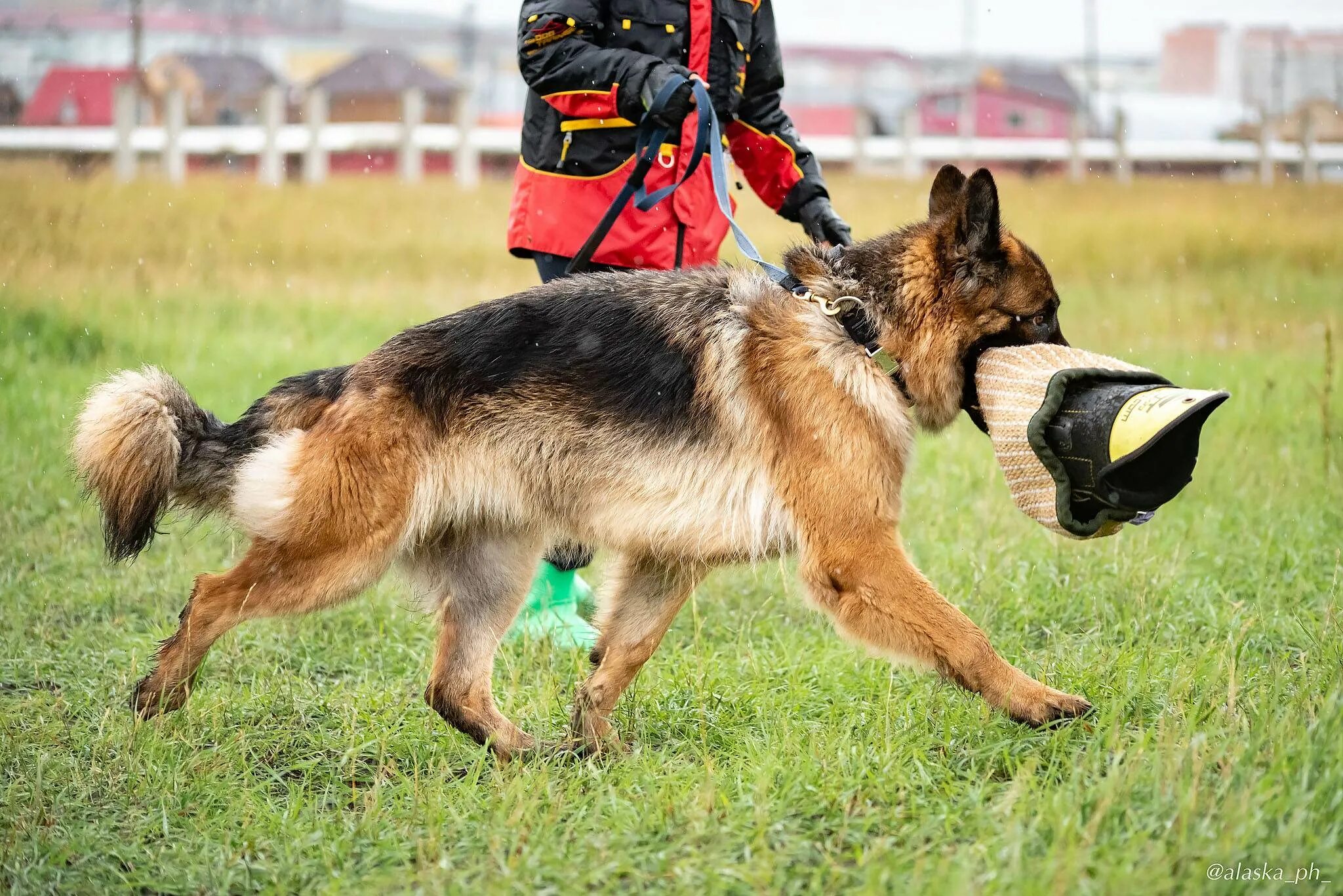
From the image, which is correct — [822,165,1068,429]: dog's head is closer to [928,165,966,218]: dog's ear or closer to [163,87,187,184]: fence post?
[928,165,966,218]: dog's ear

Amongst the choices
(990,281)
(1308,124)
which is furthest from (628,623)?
(1308,124)

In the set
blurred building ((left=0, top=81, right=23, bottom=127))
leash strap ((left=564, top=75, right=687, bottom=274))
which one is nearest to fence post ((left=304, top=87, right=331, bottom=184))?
Answer: blurred building ((left=0, top=81, right=23, bottom=127))

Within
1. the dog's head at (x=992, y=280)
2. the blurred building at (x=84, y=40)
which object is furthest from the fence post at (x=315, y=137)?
the dog's head at (x=992, y=280)

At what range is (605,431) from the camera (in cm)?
363

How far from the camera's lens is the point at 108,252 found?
11.5m

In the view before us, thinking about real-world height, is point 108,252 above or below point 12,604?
above

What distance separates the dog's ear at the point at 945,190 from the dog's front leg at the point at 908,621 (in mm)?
1005

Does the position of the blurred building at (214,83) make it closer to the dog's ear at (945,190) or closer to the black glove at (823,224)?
the black glove at (823,224)

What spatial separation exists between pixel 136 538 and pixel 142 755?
2.14 ft

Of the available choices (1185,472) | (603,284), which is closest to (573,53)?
(603,284)

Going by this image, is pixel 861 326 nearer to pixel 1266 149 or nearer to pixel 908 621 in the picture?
pixel 908 621

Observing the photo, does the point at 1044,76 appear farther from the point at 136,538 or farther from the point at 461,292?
the point at 136,538

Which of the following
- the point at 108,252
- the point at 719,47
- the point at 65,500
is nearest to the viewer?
the point at 719,47

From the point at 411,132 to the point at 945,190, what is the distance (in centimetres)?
1648
